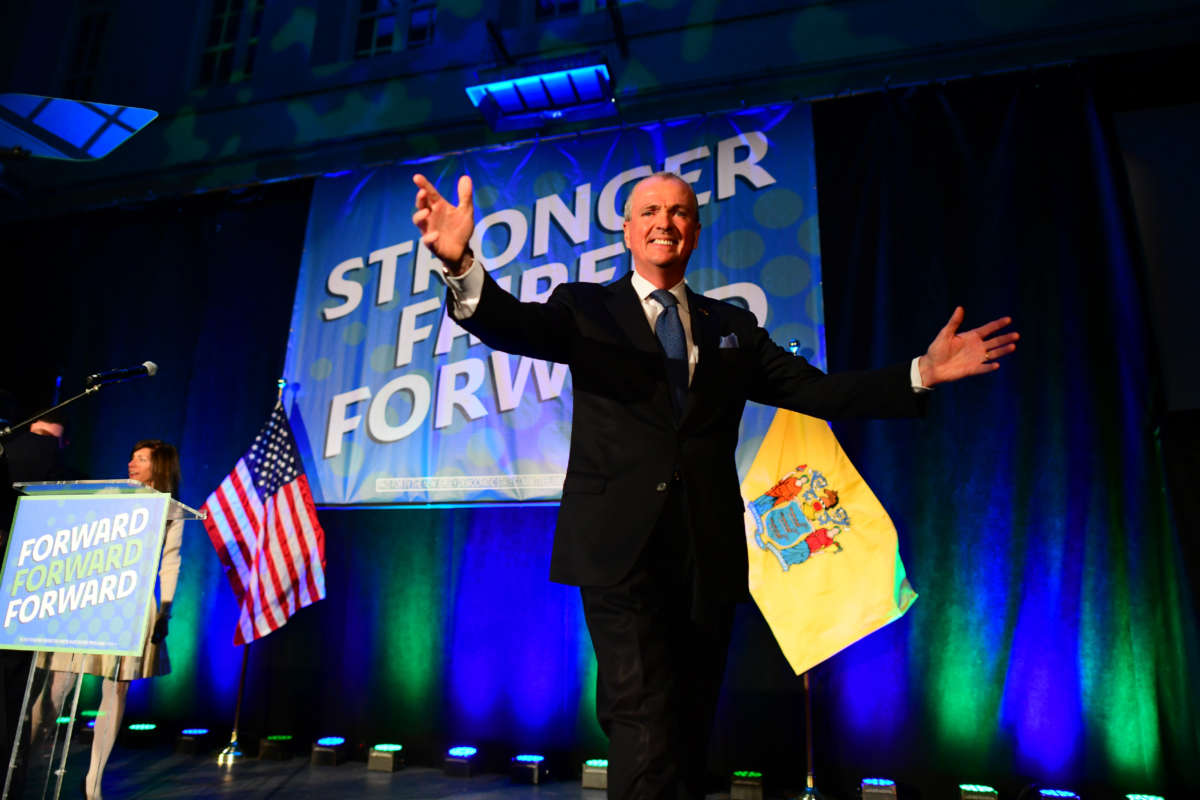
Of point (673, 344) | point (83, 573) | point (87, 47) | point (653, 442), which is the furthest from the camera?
point (87, 47)

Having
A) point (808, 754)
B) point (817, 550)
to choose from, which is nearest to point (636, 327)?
point (817, 550)

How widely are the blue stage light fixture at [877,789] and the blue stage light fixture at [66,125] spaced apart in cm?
477

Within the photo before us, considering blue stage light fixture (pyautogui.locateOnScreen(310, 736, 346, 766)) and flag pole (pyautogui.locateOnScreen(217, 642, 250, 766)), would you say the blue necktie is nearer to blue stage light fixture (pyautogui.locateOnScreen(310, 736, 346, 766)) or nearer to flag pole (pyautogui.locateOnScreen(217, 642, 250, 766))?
blue stage light fixture (pyautogui.locateOnScreen(310, 736, 346, 766))

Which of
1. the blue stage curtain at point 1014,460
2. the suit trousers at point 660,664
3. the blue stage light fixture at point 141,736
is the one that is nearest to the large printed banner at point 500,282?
the blue stage curtain at point 1014,460

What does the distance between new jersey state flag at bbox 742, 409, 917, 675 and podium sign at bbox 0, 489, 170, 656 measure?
247 cm

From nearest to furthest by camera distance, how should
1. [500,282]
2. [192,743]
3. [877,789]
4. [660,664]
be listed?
[660,664]
[877,789]
[192,743]
[500,282]

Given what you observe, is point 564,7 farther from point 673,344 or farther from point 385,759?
point 385,759

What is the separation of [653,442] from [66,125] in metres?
4.99

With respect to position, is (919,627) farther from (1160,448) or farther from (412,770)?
(412,770)

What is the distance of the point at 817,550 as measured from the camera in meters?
3.50

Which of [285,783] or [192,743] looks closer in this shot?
[285,783]

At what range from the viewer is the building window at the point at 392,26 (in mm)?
5562

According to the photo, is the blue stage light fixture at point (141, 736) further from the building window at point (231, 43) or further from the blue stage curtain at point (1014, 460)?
the building window at point (231, 43)

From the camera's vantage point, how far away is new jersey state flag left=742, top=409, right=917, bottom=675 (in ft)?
11.2
